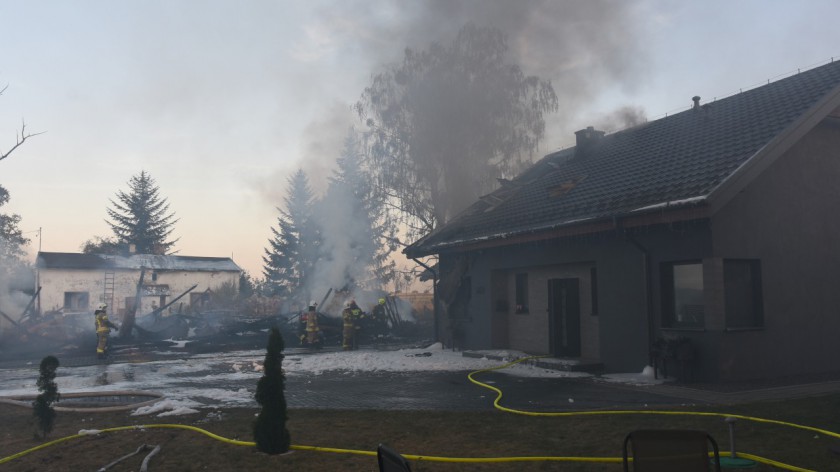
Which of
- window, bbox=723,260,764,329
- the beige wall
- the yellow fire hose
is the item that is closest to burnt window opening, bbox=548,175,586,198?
window, bbox=723,260,764,329

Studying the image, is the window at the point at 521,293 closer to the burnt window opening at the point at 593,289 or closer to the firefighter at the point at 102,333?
the burnt window opening at the point at 593,289

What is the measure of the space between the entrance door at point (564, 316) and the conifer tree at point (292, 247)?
36053 millimetres

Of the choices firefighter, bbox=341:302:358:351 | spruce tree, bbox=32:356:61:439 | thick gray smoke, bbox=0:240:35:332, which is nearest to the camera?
spruce tree, bbox=32:356:61:439

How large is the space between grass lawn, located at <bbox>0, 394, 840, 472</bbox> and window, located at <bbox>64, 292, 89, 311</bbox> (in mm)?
38170

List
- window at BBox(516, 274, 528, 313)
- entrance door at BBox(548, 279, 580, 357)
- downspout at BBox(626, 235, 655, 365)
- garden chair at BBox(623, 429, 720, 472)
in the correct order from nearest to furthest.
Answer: garden chair at BBox(623, 429, 720, 472)
downspout at BBox(626, 235, 655, 365)
entrance door at BBox(548, 279, 580, 357)
window at BBox(516, 274, 528, 313)

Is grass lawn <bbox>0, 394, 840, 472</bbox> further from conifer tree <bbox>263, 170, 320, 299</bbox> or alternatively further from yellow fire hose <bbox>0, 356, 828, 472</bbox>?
conifer tree <bbox>263, 170, 320, 299</bbox>

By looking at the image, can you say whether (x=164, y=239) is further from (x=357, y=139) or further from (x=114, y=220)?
(x=357, y=139)

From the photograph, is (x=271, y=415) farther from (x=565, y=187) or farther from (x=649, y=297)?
(x=565, y=187)

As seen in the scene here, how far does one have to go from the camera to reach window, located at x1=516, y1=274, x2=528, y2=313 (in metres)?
16.4

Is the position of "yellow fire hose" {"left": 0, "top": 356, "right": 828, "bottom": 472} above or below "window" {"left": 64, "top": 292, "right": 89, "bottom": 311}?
below

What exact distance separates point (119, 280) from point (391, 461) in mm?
46884

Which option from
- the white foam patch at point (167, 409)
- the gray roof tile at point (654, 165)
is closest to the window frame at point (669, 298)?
the gray roof tile at point (654, 165)

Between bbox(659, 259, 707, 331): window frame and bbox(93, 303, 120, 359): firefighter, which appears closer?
bbox(659, 259, 707, 331): window frame

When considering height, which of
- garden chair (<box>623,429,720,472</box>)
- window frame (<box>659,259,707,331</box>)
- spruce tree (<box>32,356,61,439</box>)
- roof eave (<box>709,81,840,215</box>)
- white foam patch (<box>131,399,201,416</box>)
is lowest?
white foam patch (<box>131,399,201,416</box>)
